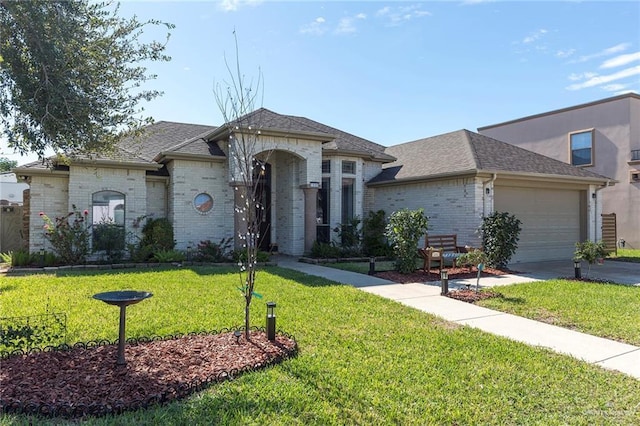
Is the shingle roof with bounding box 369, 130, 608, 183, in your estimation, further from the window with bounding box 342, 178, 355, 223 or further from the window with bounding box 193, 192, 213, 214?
the window with bounding box 193, 192, 213, 214

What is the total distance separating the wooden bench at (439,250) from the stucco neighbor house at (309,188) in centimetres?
74

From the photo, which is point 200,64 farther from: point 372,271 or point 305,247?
point 305,247

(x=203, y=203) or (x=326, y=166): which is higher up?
(x=326, y=166)

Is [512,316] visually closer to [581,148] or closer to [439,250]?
[439,250]

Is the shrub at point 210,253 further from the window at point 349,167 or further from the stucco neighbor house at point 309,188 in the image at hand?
the window at point 349,167

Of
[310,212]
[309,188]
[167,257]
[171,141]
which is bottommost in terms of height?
[167,257]

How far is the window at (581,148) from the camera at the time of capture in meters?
22.0

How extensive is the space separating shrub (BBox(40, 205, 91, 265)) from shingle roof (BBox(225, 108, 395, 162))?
5.95 metres

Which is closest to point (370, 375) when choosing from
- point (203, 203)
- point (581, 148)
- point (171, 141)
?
point (203, 203)

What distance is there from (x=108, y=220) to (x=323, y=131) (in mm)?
8829

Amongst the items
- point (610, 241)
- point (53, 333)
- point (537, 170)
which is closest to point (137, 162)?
point (53, 333)

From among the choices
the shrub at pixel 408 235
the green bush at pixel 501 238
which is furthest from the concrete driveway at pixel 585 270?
the shrub at pixel 408 235

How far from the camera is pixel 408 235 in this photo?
11047mm

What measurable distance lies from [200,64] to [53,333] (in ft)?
16.8
